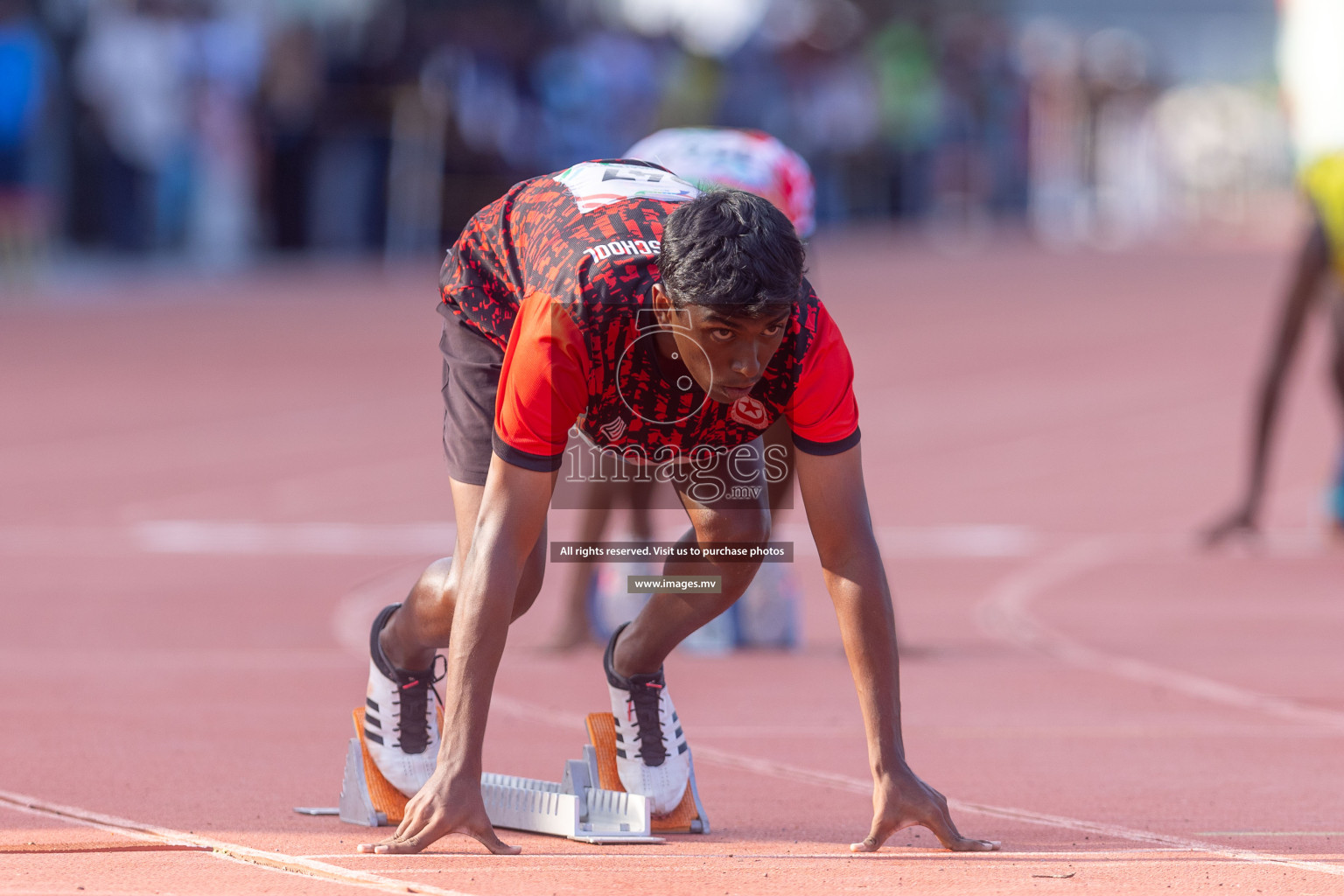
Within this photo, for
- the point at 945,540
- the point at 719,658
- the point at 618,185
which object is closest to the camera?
the point at 618,185

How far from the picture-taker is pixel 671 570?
5.26 meters

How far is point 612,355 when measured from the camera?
4.71 metres

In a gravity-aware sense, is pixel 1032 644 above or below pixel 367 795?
above

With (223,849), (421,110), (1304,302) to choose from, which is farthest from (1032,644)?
(421,110)

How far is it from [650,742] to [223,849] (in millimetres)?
1112

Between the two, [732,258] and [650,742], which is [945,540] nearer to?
[650,742]

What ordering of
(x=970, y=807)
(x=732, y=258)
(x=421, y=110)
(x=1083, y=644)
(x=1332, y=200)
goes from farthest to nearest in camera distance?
(x=421, y=110) < (x=1332, y=200) < (x=1083, y=644) < (x=970, y=807) < (x=732, y=258)

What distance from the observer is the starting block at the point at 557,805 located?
520 centimetres

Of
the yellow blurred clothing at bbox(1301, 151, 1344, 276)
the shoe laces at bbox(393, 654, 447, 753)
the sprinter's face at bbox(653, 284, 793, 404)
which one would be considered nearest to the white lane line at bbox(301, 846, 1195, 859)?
the shoe laces at bbox(393, 654, 447, 753)

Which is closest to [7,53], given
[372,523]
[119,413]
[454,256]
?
[119,413]

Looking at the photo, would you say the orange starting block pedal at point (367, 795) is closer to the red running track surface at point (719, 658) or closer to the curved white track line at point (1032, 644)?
the red running track surface at point (719, 658)

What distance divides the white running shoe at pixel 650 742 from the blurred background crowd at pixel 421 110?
43.0 ft

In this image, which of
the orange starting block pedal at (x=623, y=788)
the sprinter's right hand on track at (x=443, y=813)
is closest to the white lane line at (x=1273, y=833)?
the orange starting block pedal at (x=623, y=788)

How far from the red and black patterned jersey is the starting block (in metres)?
0.91
